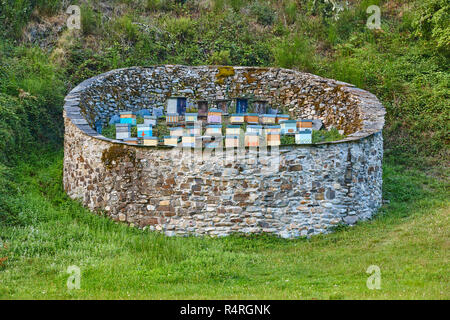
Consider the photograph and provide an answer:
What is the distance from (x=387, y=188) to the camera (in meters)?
15.6

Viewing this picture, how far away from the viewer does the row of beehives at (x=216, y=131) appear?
553 inches

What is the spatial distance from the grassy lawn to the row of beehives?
2.39m

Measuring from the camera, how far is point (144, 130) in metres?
15.3

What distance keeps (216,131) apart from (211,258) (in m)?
4.67

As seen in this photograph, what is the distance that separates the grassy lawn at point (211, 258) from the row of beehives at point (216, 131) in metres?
2.39

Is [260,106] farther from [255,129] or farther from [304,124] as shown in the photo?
[255,129]

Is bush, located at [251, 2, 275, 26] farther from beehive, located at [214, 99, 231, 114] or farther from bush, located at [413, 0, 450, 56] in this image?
beehive, located at [214, 99, 231, 114]

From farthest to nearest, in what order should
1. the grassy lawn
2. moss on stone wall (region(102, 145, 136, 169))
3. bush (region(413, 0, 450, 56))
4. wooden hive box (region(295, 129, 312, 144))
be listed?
bush (region(413, 0, 450, 56)), wooden hive box (region(295, 129, 312, 144)), moss on stone wall (region(102, 145, 136, 169)), the grassy lawn

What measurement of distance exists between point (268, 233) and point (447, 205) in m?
4.52

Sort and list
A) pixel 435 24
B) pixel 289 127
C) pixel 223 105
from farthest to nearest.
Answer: pixel 435 24 < pixel 223 105 < pixel 289 127

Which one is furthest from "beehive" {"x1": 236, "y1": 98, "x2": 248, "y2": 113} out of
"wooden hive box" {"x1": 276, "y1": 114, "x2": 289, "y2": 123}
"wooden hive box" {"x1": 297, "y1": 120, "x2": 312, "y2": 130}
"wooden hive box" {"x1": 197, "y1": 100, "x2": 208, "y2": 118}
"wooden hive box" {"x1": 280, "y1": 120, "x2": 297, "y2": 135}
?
"wooden hive box" {"x1": 297, "y1": 120, "x2": 312, "y2": 130}

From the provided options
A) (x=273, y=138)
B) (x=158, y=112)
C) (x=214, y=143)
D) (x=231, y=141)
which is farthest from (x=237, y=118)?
(x=158, y=112)

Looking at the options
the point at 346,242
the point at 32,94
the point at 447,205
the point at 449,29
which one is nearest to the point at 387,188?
the point at 447,205

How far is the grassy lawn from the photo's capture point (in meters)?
9.34
